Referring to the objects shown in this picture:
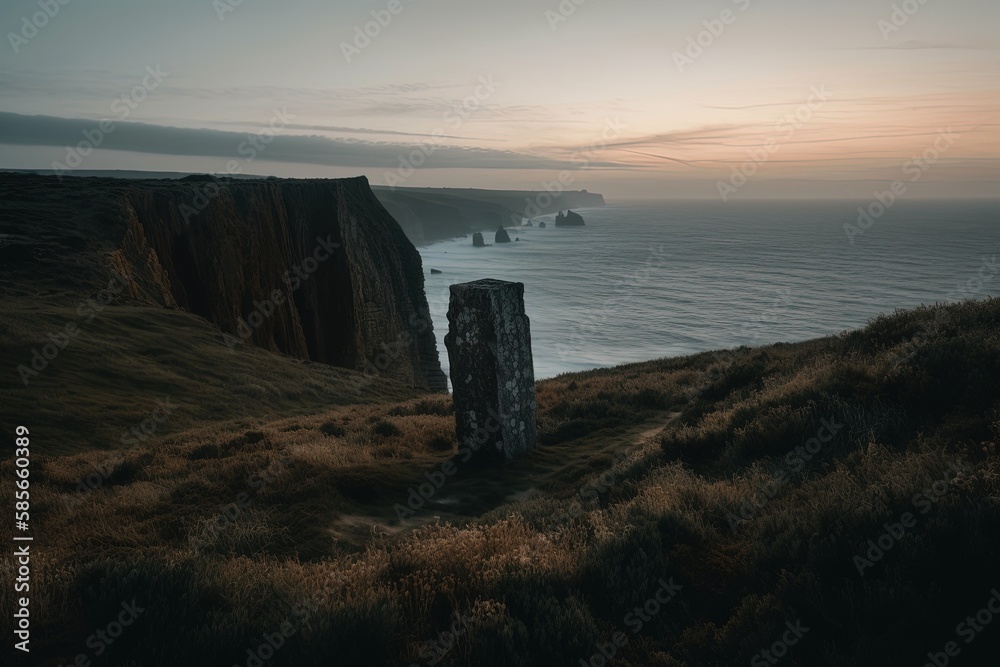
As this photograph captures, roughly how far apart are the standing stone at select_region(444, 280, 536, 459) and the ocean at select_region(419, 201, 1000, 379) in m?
39.2

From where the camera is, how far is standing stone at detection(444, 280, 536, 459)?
10.2 meters

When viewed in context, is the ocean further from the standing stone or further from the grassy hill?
the grassy hill

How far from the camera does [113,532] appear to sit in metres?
6.21

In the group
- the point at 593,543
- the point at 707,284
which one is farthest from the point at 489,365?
the point at 707,284

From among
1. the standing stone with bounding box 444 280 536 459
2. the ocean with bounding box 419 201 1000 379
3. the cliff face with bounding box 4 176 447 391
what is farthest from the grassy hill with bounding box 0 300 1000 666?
the ocean with bounding box 419 201 1000 379

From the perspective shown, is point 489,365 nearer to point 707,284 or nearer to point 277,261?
point 277,261

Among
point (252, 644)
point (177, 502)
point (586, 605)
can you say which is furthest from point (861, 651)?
point (177, 502)

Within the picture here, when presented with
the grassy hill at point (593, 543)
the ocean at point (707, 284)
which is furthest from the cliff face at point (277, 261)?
the grassy hill at point (593, 543)

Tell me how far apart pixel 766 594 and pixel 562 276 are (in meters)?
106

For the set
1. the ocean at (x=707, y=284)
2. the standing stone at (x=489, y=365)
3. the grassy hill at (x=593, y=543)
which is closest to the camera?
the grassy hill at (x=593, y=543)

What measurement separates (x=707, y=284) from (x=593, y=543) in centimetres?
9251

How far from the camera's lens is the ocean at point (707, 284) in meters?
61.7

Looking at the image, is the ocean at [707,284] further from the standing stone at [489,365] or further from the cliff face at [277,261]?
the standing stone at [489,365]

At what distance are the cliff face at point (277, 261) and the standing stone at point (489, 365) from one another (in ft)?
51.7
